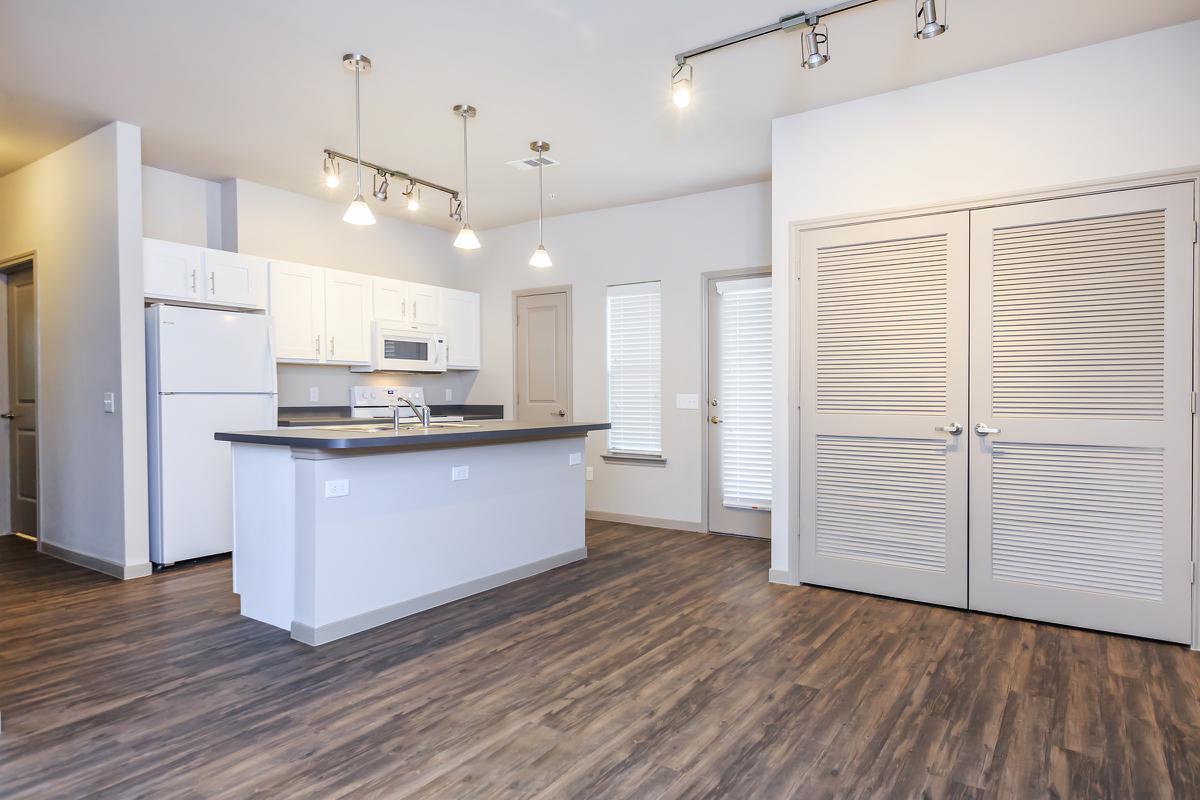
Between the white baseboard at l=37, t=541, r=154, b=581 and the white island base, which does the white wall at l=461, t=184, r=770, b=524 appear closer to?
the white island base

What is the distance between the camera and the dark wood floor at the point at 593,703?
206 centimetres

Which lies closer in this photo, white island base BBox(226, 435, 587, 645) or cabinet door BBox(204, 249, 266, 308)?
white island base BBox(226, 435, 587, 645)

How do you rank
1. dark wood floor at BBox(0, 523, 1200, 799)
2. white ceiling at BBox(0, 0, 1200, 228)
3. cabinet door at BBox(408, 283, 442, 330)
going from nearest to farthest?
dark wood floor at BBox(0, 523, 1200, 799), white ceiling at BBox(0, 0, 1200, 228), cabinet door at BBox(408, 283, 442, 330)

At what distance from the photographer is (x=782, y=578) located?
418 centimetres

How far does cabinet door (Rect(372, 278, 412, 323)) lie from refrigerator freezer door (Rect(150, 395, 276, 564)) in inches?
58.4

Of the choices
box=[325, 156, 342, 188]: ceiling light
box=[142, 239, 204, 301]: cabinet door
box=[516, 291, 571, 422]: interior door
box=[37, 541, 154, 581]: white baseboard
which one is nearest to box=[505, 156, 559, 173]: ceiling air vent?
box=[325, 156, 342, 188]: ceiling light

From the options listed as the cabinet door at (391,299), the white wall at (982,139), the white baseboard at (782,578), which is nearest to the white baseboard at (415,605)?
the white baseboard at (782,578)

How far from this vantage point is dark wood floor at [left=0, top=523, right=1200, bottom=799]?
2.06 metres

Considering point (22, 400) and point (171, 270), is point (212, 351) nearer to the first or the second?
point (171, 270)

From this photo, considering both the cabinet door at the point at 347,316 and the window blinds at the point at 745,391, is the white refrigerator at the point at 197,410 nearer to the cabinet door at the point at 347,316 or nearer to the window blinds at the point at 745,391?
the cabinet door at the point at 347,316

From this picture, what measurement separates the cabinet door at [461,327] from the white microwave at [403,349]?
0.17 m

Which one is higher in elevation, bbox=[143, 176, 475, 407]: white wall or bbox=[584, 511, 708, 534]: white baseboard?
bbox=[143, 176, 475, 407]: white wall

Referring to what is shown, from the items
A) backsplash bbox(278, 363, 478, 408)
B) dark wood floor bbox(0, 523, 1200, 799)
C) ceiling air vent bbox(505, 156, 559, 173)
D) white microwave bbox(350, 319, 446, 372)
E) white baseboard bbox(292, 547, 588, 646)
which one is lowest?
dark wood floor bbox(0, 523, 1200, 799)

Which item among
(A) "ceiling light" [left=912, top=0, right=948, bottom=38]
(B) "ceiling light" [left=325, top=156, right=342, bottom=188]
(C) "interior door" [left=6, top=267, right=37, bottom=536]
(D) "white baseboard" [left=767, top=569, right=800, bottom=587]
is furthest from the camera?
(C) "interior door" [left=6, top=267, right=37, bottom=536]
